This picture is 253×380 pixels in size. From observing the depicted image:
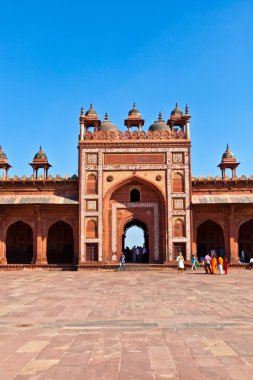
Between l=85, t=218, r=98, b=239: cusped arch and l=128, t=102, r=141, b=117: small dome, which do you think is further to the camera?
l=128, t=102, r=141, b=117: small dome

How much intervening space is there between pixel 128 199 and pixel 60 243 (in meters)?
6.60

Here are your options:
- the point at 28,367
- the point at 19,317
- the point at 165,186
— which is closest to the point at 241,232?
the point at 165,186

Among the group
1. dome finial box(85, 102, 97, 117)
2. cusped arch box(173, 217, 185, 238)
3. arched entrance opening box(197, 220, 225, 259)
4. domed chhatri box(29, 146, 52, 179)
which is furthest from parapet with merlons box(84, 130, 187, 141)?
arched entrance opening box(197, 220, 225, 259)

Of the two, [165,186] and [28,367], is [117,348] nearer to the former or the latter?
[28,367]

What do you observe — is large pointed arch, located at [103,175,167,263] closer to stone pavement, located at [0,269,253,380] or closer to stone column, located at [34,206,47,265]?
stone column, located at [34,206,47,265]

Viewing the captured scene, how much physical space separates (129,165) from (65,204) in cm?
499

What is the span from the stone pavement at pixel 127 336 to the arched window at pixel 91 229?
13874 millimetres

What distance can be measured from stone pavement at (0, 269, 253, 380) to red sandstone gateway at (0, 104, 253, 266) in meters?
13.9

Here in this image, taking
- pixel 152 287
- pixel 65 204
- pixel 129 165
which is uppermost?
pixel 129 165

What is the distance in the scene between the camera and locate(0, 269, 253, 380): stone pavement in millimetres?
5242

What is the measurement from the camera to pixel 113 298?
40.5 ft

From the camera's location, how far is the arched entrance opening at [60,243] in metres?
29.9

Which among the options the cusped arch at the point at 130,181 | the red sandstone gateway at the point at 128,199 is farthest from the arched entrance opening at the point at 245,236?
the cusped arch at the point at 130,181

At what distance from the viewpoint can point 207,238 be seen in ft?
97.7
